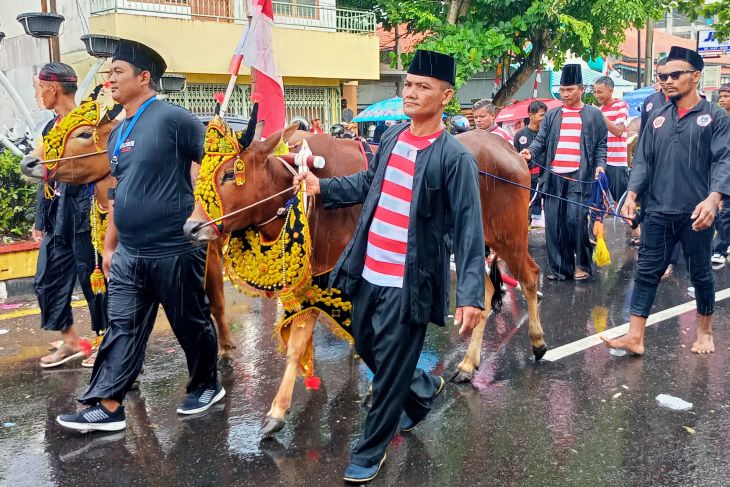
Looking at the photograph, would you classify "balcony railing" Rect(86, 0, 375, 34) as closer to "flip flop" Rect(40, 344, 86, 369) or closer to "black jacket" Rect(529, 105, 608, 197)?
"black jacket" Rect(529, 105, 608, 197)

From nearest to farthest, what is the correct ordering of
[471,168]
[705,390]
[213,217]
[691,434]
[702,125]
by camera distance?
1. [471,168]
2. [213,217]
3. [691,434]
4. [705,390]
5. [702,125]

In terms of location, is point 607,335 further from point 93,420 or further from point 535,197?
point 93,420

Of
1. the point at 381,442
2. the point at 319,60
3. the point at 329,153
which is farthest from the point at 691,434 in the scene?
the point at 319,60

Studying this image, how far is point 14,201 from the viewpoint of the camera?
7.94m

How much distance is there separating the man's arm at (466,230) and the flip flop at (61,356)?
3.46m

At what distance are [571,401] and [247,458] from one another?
2.09 metres

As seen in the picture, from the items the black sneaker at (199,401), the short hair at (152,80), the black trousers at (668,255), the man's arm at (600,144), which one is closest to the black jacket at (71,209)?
the short hair at (152,80)

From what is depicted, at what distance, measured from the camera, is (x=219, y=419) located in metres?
4.49

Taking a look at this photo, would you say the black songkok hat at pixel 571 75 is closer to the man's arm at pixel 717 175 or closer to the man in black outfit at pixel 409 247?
the man's arm at pixel 717 175

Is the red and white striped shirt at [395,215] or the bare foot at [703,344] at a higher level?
the red and white striped shirt at [395,215]

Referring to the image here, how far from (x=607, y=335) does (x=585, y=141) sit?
2.68 meters

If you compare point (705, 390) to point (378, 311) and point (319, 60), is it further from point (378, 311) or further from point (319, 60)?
point (319, 60)

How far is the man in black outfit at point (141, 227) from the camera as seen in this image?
4.15 m

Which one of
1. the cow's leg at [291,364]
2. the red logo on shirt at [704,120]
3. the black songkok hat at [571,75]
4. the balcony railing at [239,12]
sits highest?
the balcony railing at [239,12]
